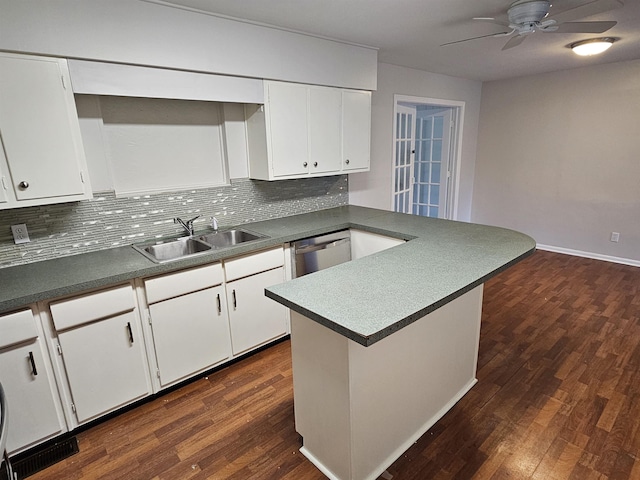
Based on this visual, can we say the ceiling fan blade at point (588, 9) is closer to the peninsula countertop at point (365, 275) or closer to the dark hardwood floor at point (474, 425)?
the peninsula countertop at point (365, 275)

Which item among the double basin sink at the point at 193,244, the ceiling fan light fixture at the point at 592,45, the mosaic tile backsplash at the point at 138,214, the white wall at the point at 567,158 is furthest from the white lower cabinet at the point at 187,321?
the white wall at the point at 567,158

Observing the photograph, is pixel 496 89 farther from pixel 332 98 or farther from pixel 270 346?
pixel 270 346

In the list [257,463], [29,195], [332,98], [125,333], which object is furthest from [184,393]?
[332,98]

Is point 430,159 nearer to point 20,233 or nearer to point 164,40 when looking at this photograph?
point 164,40

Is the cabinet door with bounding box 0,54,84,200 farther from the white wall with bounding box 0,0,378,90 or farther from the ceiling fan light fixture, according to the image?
the ceiling fan light fixture

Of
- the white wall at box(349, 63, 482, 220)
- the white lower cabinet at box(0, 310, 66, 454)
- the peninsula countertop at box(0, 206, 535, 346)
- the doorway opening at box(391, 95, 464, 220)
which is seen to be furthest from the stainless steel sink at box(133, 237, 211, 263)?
the doorway opening at box(391, 95, 464, 220)

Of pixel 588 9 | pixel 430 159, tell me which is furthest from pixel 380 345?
pixel 430 159

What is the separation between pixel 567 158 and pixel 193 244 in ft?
15.3

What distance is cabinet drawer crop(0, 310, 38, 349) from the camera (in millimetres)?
1627

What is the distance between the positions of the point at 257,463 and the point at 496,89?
5.35 meters

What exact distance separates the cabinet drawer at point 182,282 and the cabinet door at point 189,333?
0.13 feet

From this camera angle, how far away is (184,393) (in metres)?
2.28

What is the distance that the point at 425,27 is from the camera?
254 cm

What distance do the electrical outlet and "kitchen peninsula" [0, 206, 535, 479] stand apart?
0.49 ft
